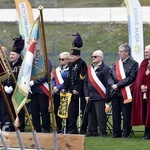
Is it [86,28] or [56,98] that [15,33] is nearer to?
[86,28]

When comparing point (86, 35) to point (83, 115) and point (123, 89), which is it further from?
point (123, 89)

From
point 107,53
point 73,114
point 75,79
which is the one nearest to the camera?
point 75,79

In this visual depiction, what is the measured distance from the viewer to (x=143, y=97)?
45.9 feet

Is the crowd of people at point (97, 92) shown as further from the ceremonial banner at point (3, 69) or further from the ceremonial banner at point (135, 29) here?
the ceremonial banner at point (135, 29)

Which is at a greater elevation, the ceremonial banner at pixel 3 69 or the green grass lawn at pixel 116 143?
the ceremonial banner at pixel 3 69

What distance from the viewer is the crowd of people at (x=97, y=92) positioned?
14102mm

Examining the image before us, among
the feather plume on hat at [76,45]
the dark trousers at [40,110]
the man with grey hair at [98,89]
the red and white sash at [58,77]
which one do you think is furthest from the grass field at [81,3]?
the man with grey hair at [98,89]

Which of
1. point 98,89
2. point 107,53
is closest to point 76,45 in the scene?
point 98,89

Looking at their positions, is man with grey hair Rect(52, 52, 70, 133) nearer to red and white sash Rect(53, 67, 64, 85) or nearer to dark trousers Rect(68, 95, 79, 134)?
red and white sash Rect(53, 67, 64, 85)

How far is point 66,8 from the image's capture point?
4656cm

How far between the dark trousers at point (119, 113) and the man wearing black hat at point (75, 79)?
36.1 inches

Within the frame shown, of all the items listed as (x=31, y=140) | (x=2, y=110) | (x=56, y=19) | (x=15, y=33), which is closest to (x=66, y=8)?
(x=56, y=19)

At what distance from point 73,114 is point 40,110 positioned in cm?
80

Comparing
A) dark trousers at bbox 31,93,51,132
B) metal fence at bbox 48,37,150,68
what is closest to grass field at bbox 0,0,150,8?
metal fence at bbox 48,37,150,68
